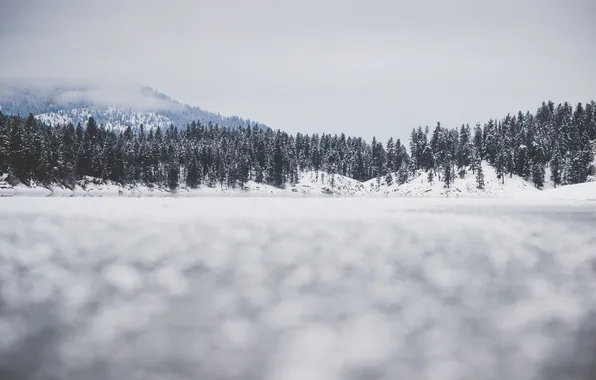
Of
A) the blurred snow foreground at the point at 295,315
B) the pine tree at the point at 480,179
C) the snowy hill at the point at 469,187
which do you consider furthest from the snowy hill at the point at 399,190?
the blurred snow foreground at the point at 295,315

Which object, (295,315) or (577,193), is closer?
(295,315)

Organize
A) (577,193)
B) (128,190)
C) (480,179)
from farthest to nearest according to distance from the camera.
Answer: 1. (480,179)
2. (128,190)
3. (577,193)

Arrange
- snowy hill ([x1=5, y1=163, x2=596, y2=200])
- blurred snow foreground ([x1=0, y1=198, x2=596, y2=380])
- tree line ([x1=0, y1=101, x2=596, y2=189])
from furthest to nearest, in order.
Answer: tree line ([x1=0, y1=101, x2=596, y2=189])
snowy hill ([x1=5, y1=163, x2=596, y2=200])
blurred snow foreground ([x1=0, y1=198, x2=596, y2=380])

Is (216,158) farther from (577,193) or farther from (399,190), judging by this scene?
(577,193)

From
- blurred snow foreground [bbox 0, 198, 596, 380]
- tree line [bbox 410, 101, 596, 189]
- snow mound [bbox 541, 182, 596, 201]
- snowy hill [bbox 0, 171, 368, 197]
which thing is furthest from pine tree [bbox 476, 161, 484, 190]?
blurred snow foreground [bbox 0, 198, 596, 380]

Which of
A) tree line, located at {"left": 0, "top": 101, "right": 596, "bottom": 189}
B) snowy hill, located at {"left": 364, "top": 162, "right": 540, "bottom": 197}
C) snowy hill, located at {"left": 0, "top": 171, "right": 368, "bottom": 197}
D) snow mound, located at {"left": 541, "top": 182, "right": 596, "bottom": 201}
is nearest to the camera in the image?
snowy hill, located at {"left": 0, "top": 171, "right": 368, "bottom": 197}

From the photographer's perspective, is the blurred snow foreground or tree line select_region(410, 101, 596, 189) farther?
tree line select_region(410, 101, 596, 189)

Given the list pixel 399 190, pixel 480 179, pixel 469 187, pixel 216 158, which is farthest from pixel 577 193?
pixel 216 158

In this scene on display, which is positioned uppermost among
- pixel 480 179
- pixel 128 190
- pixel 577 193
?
pixel 480 179

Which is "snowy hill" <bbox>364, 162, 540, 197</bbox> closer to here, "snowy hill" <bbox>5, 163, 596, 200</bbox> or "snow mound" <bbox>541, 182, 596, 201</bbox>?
"snowy hill" <bbox>5, 163, 596, 200</bbox>

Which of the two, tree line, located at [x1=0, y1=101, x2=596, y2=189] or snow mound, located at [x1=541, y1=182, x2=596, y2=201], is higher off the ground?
tree line, located at [x1=0, y1=101, x2=596, y2=189]

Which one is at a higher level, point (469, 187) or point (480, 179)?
point (480, 179)

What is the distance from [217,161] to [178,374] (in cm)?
18158

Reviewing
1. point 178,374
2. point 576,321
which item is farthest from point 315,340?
point 576,321
